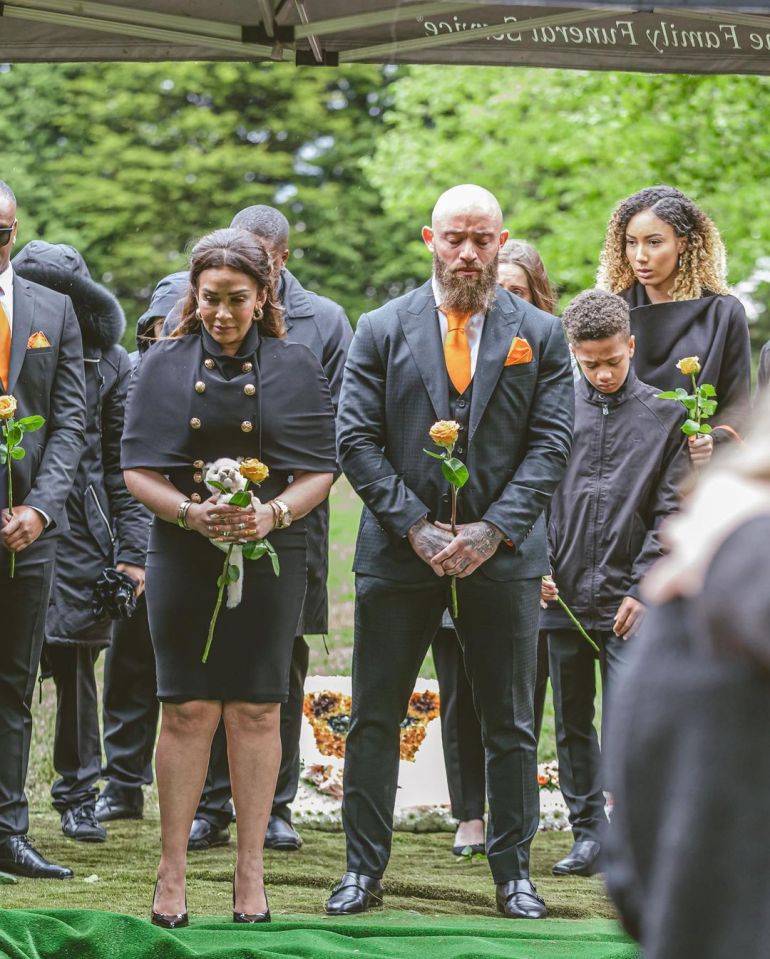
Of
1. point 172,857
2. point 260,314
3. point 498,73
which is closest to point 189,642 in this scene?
point 172,857

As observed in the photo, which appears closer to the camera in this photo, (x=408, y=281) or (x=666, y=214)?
(x=666, y=214)

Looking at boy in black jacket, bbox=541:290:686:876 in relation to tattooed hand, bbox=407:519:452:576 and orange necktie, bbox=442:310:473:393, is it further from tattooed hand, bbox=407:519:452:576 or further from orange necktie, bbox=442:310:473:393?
tattooed hand, bbox=407:519:452:576

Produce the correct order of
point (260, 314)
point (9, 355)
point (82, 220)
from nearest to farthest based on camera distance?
1. point (260, 314)
2. point (9, 355)
3. point (82, 220)

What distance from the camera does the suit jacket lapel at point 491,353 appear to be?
5.02 m

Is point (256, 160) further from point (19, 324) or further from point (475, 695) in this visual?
point (475, 695)

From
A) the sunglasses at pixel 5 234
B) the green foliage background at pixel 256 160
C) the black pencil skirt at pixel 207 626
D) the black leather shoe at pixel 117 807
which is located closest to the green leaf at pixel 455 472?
the black pencil skirt at pixel 207 626

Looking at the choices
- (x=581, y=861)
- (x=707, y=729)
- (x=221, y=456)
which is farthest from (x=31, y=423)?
(x=707, y=729)

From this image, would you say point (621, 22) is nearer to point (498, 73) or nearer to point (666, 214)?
point (666, 214)

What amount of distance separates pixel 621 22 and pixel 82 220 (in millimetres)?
18735

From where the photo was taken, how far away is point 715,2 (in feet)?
13.7

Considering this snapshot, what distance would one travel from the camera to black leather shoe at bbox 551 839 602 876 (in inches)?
229

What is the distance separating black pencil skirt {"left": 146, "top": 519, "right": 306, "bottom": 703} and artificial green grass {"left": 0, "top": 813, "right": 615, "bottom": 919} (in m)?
0.81

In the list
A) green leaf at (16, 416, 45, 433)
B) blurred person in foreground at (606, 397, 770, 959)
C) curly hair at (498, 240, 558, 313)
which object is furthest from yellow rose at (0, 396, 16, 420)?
blurred person in foreground at (606, 397, 770, 959)

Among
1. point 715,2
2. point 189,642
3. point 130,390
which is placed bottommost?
point 189,642
